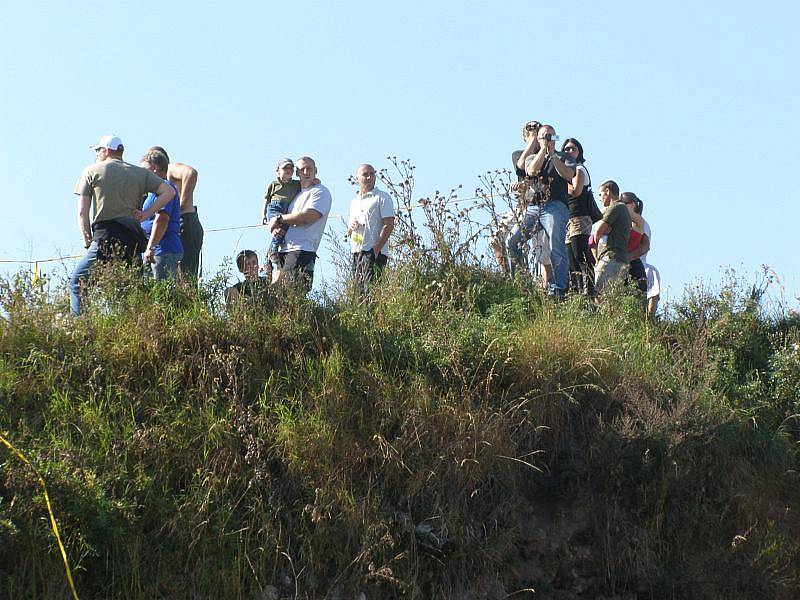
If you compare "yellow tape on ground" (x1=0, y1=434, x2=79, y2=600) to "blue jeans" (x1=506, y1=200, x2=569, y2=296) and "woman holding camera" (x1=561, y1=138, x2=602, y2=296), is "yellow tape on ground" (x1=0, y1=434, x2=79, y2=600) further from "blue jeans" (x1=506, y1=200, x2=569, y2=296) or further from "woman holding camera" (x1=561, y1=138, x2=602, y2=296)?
"woman holding camera" (x1=561, y1=138, x2=602, y2=296)

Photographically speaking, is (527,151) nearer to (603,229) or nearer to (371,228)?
(603,229)

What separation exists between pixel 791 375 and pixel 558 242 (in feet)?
8.90

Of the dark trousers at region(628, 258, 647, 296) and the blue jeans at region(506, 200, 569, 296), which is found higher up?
the blue jeans at region(506, 200, 569, 296)

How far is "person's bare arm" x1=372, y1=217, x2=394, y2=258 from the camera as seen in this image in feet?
41.3

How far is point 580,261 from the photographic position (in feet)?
43.7

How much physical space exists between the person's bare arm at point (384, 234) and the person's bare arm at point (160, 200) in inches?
85.7

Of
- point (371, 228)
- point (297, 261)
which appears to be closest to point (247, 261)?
point (297, 261)

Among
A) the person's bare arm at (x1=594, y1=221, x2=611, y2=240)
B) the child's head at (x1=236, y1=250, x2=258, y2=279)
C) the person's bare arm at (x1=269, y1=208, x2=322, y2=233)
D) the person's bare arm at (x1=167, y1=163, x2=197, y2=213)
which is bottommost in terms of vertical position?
the child's head at (x1=236, y1=250, x2=258, y2=279)

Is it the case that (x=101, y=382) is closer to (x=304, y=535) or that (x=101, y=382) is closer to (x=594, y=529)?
(x=304, y=535)

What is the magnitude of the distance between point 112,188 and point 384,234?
2.83m

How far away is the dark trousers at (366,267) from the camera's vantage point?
11684 millimetres

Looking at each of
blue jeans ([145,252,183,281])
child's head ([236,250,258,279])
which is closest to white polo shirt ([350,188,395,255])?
child's head ([236,250,258,279])

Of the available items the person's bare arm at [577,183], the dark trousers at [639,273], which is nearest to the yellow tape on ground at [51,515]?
the person's bare arm at [577,183]

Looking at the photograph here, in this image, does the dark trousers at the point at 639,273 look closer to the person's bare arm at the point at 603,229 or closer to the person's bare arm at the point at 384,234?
the person's bare arm at the point at 603,229
